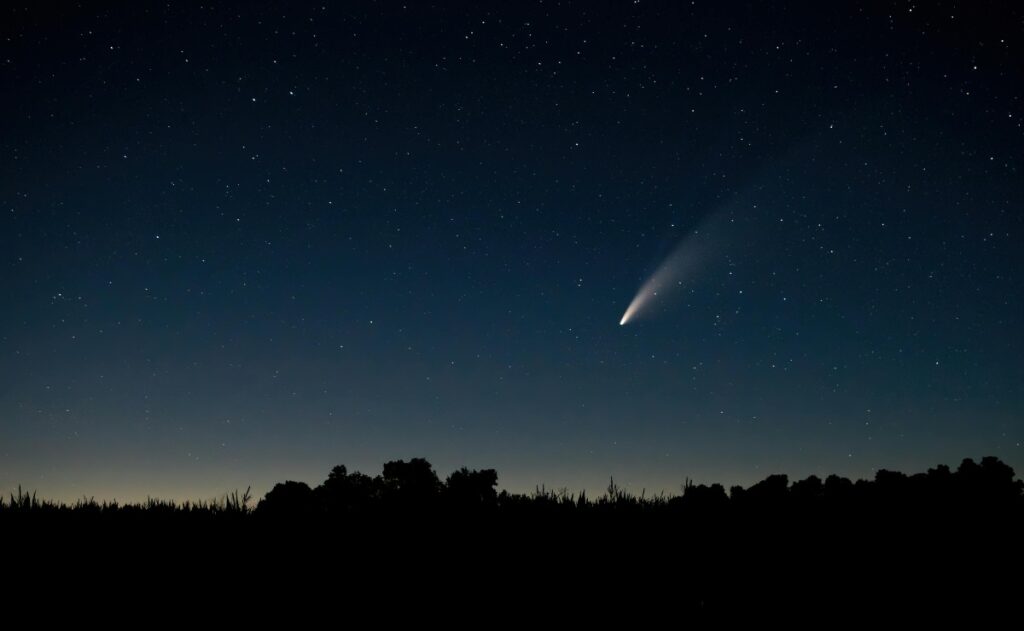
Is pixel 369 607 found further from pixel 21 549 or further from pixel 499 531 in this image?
pixel 21 549

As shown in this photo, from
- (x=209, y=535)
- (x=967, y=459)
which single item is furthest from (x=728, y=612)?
(x=967, y=459)

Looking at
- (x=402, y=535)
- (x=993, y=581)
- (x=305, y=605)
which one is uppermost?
(x=402, y=535)

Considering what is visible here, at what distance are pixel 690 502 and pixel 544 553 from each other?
270 centimetres

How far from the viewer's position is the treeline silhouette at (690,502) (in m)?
6.42

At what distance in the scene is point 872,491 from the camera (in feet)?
28.1

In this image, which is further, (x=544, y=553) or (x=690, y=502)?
(x=690, y=502)

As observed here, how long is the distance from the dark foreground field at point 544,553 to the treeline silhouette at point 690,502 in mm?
37

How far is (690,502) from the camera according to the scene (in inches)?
314

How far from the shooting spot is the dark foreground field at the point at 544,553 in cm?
522

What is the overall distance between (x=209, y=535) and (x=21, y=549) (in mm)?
1399

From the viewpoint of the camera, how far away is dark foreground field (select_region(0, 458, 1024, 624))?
5.22 meters

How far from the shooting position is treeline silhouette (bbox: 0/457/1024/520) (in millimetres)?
6422

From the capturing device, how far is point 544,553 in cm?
616

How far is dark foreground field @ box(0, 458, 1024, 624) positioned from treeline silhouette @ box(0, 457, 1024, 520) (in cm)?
4
